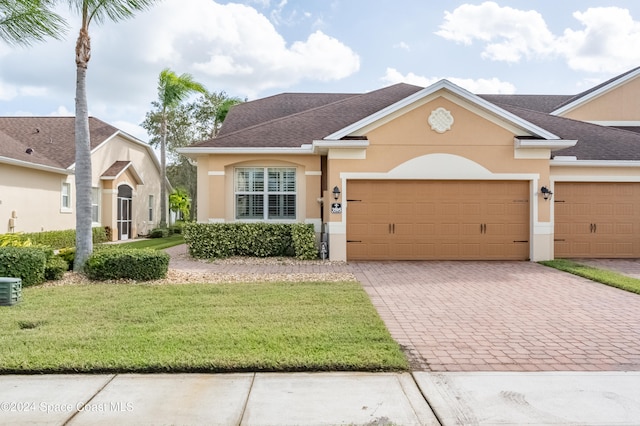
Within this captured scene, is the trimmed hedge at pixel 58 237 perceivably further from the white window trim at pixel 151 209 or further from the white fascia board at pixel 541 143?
the white fascia board at pixel 541 143

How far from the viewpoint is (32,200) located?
17.0m

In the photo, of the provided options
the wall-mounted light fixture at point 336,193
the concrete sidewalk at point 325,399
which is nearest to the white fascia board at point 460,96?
the wall-mounted light fixture at point 336,193

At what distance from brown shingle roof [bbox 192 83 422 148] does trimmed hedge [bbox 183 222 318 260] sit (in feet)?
8.90

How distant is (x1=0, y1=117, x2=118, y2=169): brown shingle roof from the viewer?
688 inches

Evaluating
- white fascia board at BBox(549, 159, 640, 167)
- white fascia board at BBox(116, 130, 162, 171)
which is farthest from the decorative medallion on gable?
white fascia board at BBox(116, 130, 162, 171)

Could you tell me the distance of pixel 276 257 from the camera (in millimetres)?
13109

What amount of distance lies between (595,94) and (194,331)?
1939 centimetres

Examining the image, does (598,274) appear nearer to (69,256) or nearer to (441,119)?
(441,119)

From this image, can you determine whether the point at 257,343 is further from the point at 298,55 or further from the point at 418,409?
the point at 298,55

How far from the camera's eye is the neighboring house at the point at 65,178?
1616cm

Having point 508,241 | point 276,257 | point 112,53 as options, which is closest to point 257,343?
point 276,257

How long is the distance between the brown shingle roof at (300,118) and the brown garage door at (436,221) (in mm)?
3387

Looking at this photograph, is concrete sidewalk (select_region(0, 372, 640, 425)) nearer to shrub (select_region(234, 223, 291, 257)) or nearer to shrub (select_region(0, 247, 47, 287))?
shrub (select_region(0, 247, 47, 287))

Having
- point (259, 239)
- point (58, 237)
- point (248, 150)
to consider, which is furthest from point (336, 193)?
point (58, 237)
